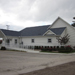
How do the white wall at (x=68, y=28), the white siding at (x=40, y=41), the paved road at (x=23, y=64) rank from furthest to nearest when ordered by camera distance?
1. the white siding at (x=40, y=41)
2. the white wall at (x=68, y=28)
3. the paved road at (x=23, y=64)

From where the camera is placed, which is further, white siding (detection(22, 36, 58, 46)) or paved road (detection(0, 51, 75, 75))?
white siding (detection(22, 36, 58, 46))

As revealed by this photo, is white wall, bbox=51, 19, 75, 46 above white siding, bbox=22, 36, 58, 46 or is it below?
above

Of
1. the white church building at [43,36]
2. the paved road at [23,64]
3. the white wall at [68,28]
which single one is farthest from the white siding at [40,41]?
the paved road at [23,64]

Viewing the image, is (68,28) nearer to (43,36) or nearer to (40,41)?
(43,36)

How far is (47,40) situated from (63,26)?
5.73 metres

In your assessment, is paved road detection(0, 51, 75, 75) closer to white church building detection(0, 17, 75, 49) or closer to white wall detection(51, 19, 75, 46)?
white church building detection(0, 17, 75, 49)

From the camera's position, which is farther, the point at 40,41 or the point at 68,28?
the point at 40,41

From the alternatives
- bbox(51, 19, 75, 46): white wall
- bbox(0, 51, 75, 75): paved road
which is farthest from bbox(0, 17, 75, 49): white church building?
bbox(0, 51, 75, 75): paved road

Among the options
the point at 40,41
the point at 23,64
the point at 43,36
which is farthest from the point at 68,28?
the point at 23,64

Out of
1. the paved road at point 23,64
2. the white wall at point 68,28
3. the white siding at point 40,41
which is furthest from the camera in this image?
the white siding at point 40,41

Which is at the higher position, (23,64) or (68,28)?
(68,28)

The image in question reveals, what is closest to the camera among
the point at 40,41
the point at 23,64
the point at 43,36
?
the point at 23,64

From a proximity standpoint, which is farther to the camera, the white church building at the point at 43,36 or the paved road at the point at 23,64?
the white church building at the point at 43,36

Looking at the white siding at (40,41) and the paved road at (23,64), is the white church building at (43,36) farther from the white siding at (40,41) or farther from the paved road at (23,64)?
the paved road at (23,64)
